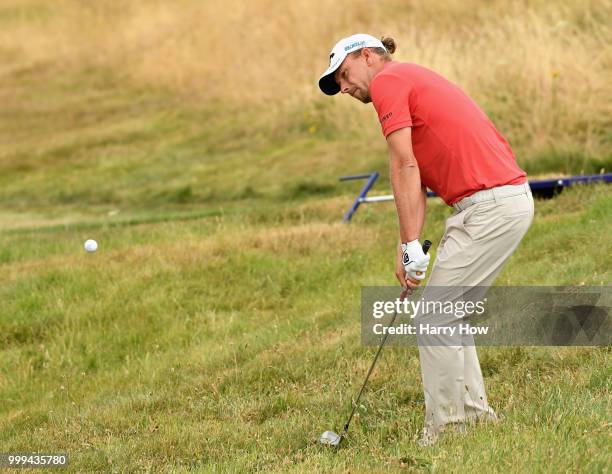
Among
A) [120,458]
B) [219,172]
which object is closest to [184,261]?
[120,458]

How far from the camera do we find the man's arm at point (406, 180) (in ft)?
19.1

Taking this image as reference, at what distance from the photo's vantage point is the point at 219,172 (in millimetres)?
19984

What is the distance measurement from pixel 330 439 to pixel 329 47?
760 inches

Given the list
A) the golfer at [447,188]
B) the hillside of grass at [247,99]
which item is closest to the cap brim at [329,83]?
the golfer at [447,188]

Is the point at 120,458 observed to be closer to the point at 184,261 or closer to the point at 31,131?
the point at 184,261

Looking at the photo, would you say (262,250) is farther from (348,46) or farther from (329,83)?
(348,46)

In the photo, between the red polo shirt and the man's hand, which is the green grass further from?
the red polo shirt

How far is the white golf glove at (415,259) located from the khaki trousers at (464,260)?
0.16 meters

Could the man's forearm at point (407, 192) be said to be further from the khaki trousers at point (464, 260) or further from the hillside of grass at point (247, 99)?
the hillside of grass at point (247, 99)

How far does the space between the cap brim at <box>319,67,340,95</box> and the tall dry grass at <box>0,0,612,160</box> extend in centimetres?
955

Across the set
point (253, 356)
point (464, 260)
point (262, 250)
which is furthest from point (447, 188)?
point (262, 250)

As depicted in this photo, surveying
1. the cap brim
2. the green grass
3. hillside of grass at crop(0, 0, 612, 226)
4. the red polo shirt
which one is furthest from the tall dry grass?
the red polo shirt

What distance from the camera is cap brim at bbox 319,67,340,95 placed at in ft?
20.3

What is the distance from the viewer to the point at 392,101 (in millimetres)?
5828
